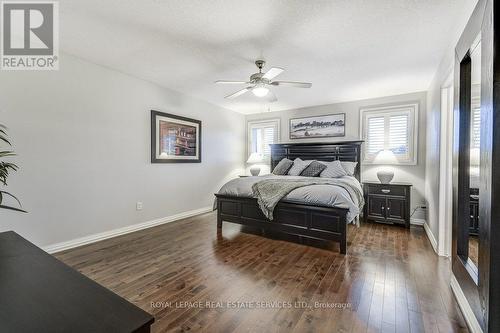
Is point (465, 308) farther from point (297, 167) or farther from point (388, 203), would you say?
point (297, 167)

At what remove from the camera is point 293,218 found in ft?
10.2

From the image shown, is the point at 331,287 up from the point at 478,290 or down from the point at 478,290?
down

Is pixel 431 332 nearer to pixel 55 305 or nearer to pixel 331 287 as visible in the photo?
pixel 331 287

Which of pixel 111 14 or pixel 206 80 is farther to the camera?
pixel 206 80

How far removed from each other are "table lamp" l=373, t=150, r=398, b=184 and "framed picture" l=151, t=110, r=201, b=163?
3.50 meters

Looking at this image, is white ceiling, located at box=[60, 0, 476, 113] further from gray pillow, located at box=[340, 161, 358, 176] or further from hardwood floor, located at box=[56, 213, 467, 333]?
hardwood floor, located at box=[56, 213, 467, 333]

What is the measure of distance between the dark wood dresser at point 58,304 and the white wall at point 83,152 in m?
2.22

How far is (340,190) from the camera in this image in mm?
2924

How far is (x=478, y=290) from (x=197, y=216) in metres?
4.01

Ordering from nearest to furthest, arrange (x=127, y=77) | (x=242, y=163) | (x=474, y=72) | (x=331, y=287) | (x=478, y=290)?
(x=478, y=290)
(x=474, y=72)
(x=331, y=287)
(x=127, y=77)
(x=242, y=163)

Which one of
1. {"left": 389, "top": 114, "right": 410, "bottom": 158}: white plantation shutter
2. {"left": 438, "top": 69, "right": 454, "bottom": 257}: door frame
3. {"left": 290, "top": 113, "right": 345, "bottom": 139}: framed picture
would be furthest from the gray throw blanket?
{"left": 290, "top": 113, "right": 345, "bottom": 139}: framed picture

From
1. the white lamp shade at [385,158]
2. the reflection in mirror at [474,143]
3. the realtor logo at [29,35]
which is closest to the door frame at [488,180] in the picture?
the reflection in mirror at [474,143]

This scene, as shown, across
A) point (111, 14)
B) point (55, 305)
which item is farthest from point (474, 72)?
point (111, 14)

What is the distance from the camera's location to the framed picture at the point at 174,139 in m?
3.93
